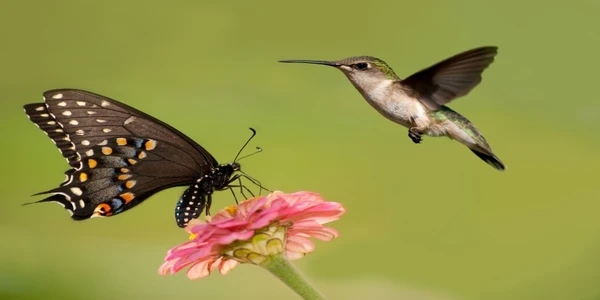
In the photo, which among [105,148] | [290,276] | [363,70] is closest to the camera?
[290,276]

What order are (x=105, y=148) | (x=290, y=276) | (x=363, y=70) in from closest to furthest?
(x=290, y=276) < (x=363, y=70) < (x=105, y=148)

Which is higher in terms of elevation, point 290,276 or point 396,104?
point 396,104

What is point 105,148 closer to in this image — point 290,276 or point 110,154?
point 110,154

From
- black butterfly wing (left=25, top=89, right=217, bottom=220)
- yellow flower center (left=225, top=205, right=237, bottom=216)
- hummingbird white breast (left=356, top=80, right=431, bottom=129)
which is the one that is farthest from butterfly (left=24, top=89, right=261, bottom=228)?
hummingbird white breast (left=356, top=80, right=431, bottom=129)

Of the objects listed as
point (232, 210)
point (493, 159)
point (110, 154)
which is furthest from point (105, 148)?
point (493, 159)

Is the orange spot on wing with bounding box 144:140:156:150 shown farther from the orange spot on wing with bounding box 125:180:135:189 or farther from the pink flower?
the pink flower

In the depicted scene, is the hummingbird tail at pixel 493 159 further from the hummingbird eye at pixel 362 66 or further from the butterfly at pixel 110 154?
the butterfly at pixel 110 154

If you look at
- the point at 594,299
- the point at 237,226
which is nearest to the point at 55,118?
the point at 237,226
